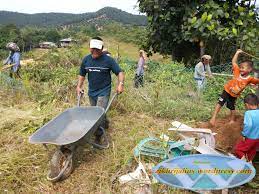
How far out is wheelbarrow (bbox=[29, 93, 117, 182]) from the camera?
13.6ft

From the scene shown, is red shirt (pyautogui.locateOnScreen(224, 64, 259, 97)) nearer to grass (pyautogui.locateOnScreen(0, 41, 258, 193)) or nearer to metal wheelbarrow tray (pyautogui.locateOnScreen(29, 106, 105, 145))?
grass (pyautogui.locateOnScreen(0, 41, 258, 193))

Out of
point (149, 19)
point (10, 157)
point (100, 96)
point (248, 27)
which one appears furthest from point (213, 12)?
point (10, 157)

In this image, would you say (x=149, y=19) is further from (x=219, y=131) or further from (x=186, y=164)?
(x=186, y=164)

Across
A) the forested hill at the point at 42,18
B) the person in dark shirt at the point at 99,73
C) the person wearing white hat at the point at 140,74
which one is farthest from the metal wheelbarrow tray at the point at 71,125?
the forested hill at the point at 42,18

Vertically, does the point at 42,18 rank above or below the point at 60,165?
above

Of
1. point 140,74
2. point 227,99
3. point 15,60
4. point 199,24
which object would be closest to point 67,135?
point 227,99

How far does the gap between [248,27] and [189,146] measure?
17.6 feet

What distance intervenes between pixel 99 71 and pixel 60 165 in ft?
4.86

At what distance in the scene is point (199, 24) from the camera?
8.47 metres

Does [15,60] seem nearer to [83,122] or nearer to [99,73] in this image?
[99,73]

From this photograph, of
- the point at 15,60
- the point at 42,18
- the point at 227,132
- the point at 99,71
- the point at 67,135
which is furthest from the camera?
the point at 42,18

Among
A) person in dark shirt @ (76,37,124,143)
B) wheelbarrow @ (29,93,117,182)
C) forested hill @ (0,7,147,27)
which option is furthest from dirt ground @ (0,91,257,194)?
forested hill @ (0,7,147,27)

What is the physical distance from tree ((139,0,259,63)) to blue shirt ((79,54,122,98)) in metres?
3.86

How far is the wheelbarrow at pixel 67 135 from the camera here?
4.15 m
